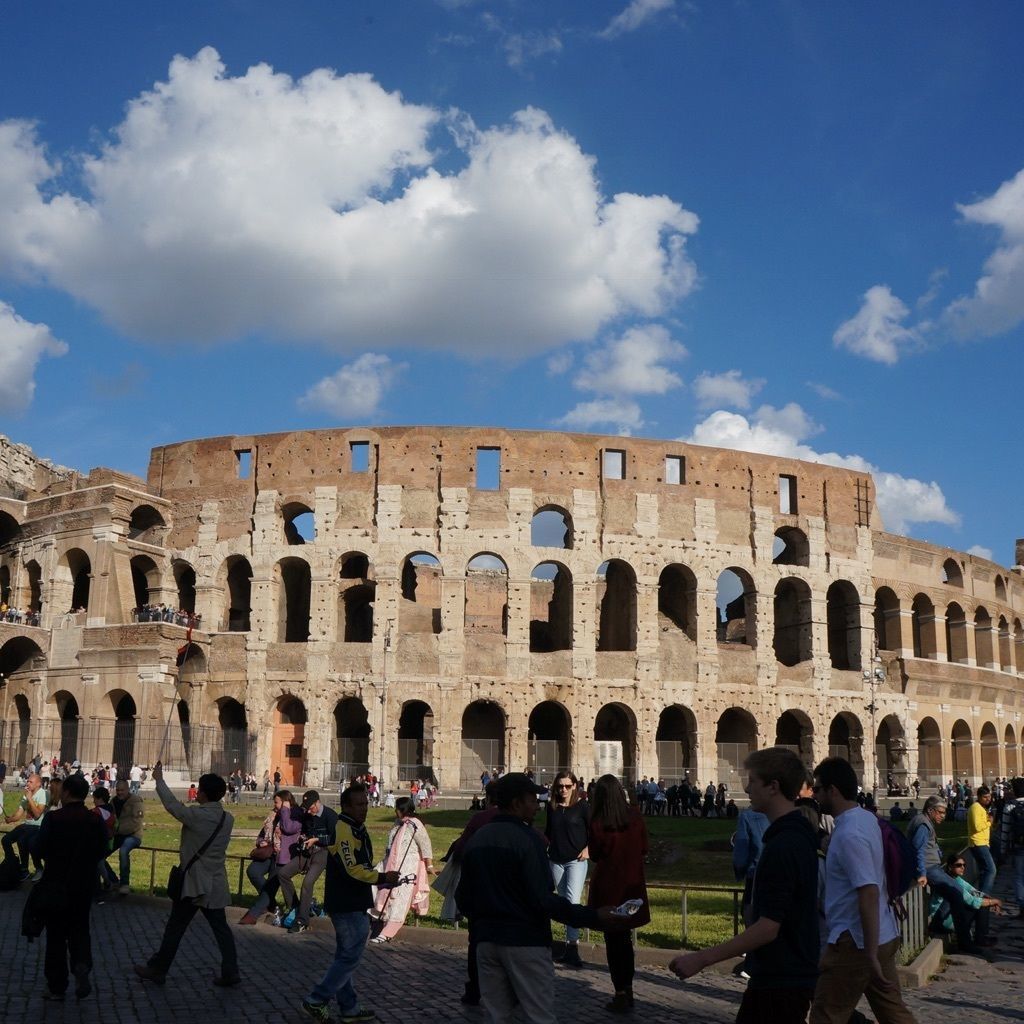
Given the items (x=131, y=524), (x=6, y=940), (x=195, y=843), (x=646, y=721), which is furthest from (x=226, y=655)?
(x=195, y=843)

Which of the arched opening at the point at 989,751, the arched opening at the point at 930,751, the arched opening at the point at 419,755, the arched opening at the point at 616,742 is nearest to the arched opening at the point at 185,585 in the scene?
the arched opening at the point at 419,755

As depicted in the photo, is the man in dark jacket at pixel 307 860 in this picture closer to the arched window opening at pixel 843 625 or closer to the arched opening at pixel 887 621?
the arched window opening at pixel 843 625

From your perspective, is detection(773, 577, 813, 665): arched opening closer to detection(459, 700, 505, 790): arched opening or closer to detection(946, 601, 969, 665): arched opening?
detection(946, 601, 969, 665): arched opening

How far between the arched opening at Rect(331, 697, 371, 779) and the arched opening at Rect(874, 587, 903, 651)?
767 inches

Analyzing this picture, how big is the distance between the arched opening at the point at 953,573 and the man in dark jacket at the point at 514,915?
43.3 meters

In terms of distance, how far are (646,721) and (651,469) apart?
345 inches

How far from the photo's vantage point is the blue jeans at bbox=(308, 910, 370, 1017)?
6.77 metres

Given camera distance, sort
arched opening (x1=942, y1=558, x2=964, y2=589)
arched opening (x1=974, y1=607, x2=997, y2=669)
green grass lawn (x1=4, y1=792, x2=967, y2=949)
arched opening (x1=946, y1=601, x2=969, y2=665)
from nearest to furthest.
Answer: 1. green grass lawn (x1=4, y1=792, x2=967, y2=949)
2. arched opening (x1=946, y1=601, x2=969, y2=665)
3. arched opening (x1=942, y1=558, x2=964, y2=589)
4. arched opening (x1=974, y1=607, x2=997, y2=669)

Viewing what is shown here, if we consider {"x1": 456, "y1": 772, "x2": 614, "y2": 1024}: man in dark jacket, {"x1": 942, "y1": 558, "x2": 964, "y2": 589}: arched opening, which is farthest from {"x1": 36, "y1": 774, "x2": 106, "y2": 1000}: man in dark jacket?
{"x1": 942, "y1": 558, "x2": 964, "y2": 589}: arched opening

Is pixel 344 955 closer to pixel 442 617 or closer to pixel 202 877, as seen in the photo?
pixel 202 877

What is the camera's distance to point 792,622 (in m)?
41.1

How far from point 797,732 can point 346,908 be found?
37586 mm

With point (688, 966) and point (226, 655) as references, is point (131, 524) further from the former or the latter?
point (688, 966)

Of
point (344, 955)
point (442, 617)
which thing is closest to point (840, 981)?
point (344, 955)
